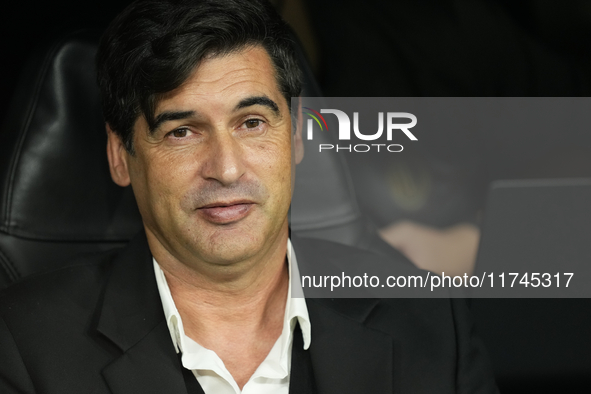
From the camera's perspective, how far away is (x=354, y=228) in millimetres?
1490

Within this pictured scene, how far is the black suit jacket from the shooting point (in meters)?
1.12

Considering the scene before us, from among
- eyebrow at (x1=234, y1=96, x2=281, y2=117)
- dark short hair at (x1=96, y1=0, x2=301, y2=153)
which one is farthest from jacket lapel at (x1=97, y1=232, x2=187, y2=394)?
eyebrow at (x1=234, y1=96, x2=281, y2=117)

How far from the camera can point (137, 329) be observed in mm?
1166

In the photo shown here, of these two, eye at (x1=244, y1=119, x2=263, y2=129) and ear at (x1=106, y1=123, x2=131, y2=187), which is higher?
eye at (x1=244, y1=119, x2=263, y2=129)

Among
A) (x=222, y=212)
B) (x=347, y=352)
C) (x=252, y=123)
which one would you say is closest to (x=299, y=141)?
(x=252, y=123)

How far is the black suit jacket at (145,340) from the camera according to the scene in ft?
3.66

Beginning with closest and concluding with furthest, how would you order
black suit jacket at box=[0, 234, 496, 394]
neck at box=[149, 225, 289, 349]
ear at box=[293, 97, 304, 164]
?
black suit jacket at box=[0, 234, 496, 394]
neck at box=[149, 225, 289, 349]
ear at box=[293, 97, 304, 164]

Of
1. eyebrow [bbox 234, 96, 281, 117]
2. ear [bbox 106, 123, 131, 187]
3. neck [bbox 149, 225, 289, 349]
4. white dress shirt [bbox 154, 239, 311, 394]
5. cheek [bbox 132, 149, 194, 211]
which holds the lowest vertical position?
white dress shirt [bbox 154, 239, 311, 394]

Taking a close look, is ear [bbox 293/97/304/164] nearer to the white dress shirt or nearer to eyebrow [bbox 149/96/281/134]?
eyebrow [bbox 149/96/281/134]

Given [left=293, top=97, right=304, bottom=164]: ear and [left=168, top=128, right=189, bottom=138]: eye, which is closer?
[left=168, top=128, right=189, bottom=138]: eye

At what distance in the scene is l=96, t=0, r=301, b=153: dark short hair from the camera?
114 cm

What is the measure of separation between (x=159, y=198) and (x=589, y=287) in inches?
28.0

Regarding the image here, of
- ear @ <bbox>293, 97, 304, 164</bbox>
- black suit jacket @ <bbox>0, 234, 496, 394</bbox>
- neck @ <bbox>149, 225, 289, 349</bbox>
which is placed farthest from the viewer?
ear @ <bbox>293, 97, 304, 164</bbox>

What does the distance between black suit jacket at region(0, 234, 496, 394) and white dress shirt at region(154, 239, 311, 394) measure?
0.07 feet
